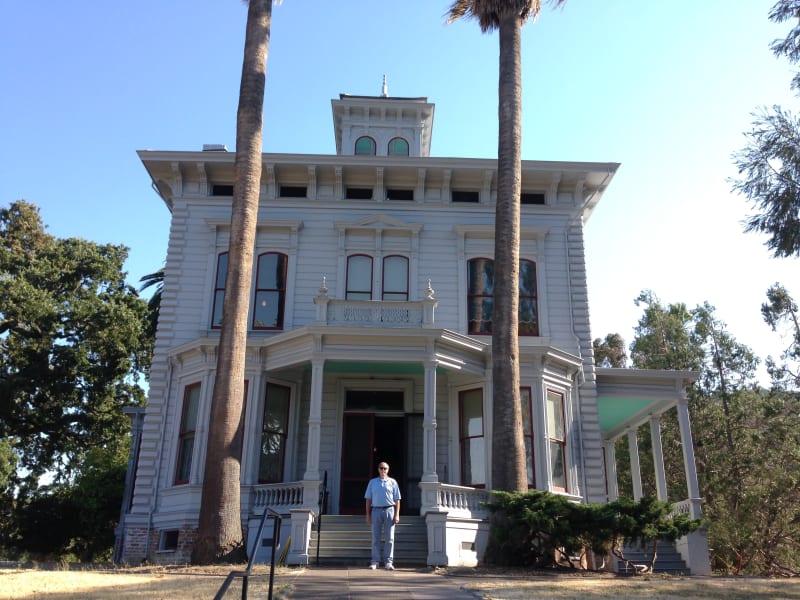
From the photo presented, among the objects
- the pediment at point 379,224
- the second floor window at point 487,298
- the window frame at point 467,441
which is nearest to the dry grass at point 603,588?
the window frame at point 467,441

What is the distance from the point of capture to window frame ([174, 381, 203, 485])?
16.6 meters

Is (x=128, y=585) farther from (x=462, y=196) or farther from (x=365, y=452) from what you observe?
(x=462, y=196)

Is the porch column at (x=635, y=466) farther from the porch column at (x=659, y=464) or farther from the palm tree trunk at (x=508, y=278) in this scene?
the palm tree trunk at (x=508, y=278)

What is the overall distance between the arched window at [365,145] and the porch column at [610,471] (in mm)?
12581

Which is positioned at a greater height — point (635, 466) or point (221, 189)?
point (221, 189)

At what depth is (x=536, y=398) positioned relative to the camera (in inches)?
659

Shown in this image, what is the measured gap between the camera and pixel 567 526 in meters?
11.0

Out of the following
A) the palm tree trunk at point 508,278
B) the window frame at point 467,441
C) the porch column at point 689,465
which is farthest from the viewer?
the window frame at point 467,441

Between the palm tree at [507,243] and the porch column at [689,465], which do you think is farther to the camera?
the porch column at [689,465]

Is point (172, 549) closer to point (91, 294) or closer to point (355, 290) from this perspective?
point (355, 290)

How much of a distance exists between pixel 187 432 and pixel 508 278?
847cm

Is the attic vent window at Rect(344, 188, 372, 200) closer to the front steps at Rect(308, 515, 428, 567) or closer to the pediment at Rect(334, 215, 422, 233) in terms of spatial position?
the pediment at Rect(334, 215, 422, 233)

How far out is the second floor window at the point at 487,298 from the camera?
1817 cm

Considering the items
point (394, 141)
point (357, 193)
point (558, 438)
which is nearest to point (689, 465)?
point (558, 438)
